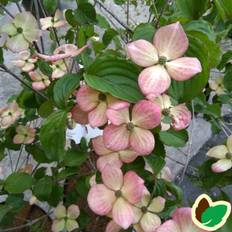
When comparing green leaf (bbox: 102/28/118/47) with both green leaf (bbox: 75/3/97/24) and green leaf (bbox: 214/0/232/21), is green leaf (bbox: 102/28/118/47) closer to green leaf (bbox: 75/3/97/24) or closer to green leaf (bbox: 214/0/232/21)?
green leaf (bbox: 75/3/97/24)

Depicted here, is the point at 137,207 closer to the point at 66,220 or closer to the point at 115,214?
the point at 115,214

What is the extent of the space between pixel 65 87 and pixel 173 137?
0.63 ft

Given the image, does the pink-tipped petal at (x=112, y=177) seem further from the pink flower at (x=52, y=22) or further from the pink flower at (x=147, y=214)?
the pink flower at (x=52, y=22)

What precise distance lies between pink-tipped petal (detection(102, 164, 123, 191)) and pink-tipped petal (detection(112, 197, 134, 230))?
2cm

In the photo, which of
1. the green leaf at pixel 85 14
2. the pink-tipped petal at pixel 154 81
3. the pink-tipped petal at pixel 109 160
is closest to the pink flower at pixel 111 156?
the pink-tipped petal at pixel 109 160

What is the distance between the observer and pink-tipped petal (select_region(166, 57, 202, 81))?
459mm

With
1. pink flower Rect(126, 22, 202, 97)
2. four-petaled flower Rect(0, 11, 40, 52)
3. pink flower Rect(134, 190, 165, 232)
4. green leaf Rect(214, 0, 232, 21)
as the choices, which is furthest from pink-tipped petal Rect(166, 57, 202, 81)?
four-petaled flower Rect(0, 11, 40, 52)

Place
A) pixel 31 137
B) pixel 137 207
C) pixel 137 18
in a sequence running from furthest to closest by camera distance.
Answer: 1. pixel 137 18
2. pixel 31 137
3. pixel 137 207

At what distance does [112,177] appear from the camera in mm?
535

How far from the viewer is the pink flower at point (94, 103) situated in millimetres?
495

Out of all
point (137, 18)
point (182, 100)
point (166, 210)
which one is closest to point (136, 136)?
point (182, 100)

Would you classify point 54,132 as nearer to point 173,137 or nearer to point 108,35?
point 173,137

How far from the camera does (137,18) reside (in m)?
2.34

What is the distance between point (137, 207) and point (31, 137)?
0.43m
